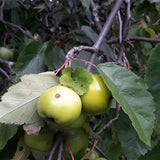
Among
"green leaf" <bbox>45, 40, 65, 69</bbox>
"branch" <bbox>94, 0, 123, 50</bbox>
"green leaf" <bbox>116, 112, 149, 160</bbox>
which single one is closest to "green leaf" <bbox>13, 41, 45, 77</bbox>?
"green leaf" <bbox>45, 40, 65, 69</bbox>

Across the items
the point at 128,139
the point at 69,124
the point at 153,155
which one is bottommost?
the point at 153,155

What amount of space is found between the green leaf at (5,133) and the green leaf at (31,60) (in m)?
0.53

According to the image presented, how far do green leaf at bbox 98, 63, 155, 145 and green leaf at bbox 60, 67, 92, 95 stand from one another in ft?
0.15

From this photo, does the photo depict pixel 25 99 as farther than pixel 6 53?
No

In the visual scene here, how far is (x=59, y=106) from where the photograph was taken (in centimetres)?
51

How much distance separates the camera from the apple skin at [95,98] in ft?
1.88

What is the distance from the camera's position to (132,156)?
76 centimetres

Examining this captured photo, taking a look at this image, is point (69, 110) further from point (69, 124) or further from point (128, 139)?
point (128, 139)

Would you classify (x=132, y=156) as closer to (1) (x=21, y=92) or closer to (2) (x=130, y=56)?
(1) (x=21, y=92)

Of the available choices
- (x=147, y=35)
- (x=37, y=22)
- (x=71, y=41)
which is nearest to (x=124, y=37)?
(x=147, y=35)

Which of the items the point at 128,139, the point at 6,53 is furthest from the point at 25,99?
the point at 6,53

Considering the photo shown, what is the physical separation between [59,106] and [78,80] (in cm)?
13

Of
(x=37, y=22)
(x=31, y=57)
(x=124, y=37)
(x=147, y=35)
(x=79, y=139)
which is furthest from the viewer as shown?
(x=37, y=22)

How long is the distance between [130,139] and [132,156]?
0.06 metres
